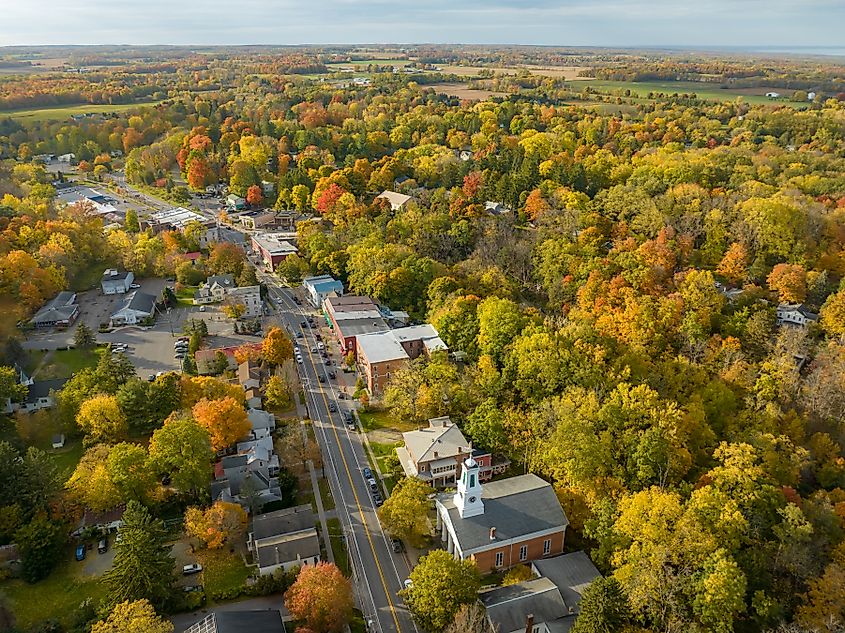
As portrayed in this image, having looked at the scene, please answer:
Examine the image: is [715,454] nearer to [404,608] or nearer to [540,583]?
[540,583]

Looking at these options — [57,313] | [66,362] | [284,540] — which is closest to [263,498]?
[284,540]

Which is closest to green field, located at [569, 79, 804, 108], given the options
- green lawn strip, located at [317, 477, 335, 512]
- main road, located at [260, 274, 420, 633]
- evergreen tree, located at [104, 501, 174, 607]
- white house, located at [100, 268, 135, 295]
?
main road, located at [260, 274, 420, 633]

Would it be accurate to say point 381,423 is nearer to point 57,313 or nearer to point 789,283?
point 57,313

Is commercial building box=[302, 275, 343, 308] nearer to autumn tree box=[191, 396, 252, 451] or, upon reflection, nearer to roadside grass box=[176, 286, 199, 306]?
roadside grass box=[176, 286, 199, 306]

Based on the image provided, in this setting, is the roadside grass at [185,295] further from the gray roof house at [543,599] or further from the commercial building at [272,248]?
the gray roof house at [543,599]

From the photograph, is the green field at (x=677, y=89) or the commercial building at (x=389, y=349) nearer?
the commercial building at (x=389, y=349)

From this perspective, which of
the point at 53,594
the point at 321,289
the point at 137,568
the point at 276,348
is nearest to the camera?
the point at 137,568

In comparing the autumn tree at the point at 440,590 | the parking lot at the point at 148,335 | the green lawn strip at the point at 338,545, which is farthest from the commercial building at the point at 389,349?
the autumn tree at the point at 440,590
